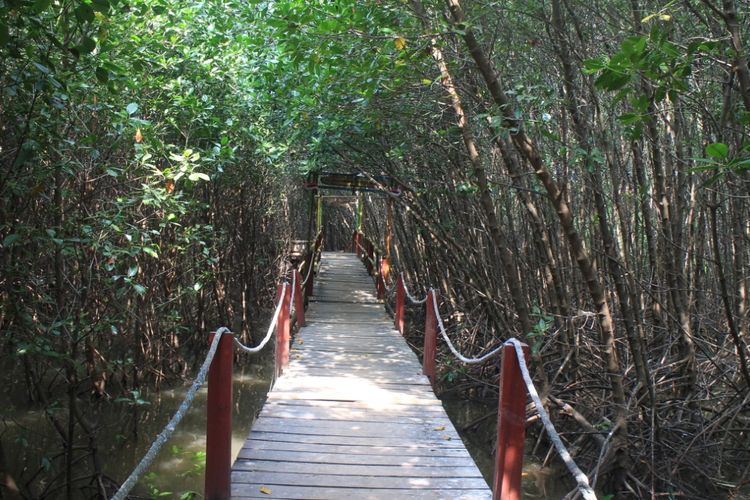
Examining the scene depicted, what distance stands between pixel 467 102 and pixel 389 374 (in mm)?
2551

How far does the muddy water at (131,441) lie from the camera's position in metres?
5.43

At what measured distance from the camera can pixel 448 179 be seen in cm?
773

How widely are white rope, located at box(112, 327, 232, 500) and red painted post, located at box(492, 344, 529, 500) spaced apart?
1271 mm

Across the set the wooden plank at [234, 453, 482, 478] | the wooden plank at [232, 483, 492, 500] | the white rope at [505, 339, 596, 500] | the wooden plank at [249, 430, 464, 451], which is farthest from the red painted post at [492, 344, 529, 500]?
the wooden plank at [249, 430, 464, 451]

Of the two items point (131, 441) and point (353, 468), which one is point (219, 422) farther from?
point (131, 441)

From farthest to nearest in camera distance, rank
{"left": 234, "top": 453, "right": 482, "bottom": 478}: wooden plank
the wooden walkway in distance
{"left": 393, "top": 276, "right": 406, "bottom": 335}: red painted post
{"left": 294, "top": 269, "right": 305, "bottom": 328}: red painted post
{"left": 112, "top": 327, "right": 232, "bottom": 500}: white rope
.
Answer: {"left": 393, "top": 276, "right": 406, "bottom": 335}: red painted post → {"left": 294, "top": 269, "right": 305, "bottom": 328}: red painted post → {"left": 234, "top": 453, "right": 482, "bottom": 478}: wooden plank → the wooden walkway in distance → {"left": 112, "top": 327, "right": 232, "bottom": 500}: white rope

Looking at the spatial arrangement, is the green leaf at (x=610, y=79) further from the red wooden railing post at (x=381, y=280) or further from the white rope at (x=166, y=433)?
the red wooden railing post at (x=381, y=280)

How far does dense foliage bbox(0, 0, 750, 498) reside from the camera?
3750mm

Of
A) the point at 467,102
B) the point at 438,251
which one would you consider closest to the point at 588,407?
the point at 467,102

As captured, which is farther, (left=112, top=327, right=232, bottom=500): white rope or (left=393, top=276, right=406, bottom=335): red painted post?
(left=393, top=276, right=406, bottom=335): red painted post

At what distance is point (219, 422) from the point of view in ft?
9.43

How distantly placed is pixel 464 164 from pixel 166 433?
18.3ft

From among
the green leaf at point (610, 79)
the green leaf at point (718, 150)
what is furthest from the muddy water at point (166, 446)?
the green leaf at point (718, 150)

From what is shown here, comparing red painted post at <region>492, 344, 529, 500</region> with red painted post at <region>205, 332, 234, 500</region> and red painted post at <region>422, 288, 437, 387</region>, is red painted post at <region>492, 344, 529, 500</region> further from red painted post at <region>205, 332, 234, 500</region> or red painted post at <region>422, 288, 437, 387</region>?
red painted post at <region>422, 288, 437, 387</region>
